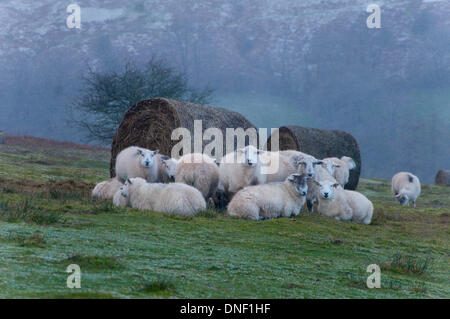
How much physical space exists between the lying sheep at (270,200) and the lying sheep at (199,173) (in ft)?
4.37

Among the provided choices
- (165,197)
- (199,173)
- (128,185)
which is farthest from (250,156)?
(128,185)

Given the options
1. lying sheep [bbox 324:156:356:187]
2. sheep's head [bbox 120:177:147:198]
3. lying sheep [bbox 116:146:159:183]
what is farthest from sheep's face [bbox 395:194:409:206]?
sheep's head [bbox 120:177:147:198]

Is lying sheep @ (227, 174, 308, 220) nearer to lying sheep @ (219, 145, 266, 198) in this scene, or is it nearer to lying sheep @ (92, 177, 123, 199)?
lying sheep @ (219, 145, 266, 198)

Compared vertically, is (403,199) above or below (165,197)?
below

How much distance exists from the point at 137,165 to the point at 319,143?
7.64 meters

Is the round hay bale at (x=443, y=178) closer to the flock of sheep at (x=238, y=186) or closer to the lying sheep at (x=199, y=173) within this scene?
the flock of sheep at (x=238, y=186)

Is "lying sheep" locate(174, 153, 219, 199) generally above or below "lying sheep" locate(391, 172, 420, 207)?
above

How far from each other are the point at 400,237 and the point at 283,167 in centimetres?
330

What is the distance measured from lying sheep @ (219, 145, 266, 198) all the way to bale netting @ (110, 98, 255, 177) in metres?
2.42

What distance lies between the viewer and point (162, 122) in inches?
617

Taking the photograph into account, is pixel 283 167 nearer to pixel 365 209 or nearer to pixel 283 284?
pixel 365 209

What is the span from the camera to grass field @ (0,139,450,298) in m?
5.36

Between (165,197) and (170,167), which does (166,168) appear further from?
(165,197)

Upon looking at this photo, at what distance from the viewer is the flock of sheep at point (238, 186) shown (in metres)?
11.0
